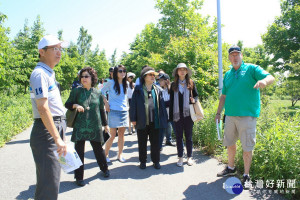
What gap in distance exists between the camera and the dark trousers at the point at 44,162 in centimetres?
224

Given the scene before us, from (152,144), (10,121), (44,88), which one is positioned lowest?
(152,144)

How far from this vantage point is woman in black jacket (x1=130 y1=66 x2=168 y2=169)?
4.56 metres

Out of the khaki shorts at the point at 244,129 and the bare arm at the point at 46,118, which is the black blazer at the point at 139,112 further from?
the bare arm at the point at 46,118

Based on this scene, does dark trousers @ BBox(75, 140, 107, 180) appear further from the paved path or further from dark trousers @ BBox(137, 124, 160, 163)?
dark trousers @ BBox(137, 124, 160, 163)

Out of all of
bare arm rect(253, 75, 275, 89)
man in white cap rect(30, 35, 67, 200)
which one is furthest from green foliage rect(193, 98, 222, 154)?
man in white cap rect(30, 35, 67, 200)

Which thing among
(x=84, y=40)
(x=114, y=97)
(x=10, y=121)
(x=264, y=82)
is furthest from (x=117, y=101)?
(x=84, y=40)

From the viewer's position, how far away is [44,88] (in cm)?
215

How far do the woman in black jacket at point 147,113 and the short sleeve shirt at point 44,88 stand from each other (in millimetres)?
2189

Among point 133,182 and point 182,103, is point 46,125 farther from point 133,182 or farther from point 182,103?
point 182,103

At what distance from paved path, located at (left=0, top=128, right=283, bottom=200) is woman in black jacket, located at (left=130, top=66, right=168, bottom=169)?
0.44m

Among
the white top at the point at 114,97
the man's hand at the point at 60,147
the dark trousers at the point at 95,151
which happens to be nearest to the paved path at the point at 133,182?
the dark trousers at the point at 95,151

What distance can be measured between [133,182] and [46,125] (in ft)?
7.77

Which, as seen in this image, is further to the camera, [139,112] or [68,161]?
[139,112]

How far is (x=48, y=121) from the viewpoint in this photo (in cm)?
210
